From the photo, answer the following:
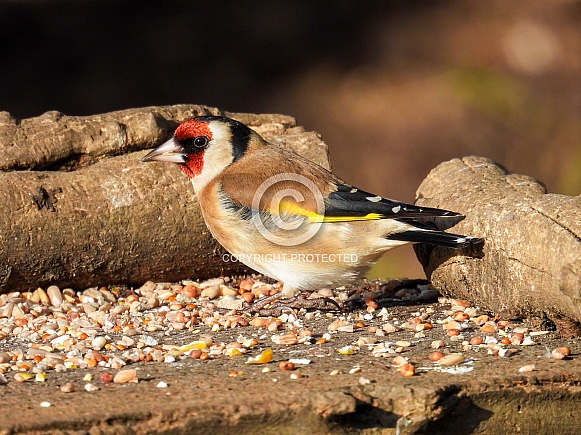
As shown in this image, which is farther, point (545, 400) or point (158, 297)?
point (158, 297)

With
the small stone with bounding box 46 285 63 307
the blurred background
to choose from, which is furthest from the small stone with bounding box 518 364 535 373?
the blurred background

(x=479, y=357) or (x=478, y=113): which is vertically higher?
(x=478, y=113)

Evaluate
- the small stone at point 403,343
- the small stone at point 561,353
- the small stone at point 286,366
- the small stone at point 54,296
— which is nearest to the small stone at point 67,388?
the small stone at point 286,366

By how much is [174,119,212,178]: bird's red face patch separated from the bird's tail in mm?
1190

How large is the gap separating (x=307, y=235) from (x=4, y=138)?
176 centimetres

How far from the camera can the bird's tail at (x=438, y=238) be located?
4828 millimetres

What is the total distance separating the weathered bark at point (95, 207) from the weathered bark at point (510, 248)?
0.96 metres

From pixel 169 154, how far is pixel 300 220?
86 cm

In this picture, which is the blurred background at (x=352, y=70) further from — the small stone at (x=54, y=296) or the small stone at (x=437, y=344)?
the small stone at (x=437, y=344)

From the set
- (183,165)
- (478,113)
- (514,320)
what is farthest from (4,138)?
(478,113)

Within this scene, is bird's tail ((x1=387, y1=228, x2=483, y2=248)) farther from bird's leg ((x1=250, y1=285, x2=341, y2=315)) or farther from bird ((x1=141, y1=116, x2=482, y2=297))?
bird's leg ((x1=250, y1=285, x2=341, y2=315))

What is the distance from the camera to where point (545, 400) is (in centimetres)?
395

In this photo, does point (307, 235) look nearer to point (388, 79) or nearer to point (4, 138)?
point (4, 138)

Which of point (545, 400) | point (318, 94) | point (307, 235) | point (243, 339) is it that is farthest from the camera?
point (318, 94)
